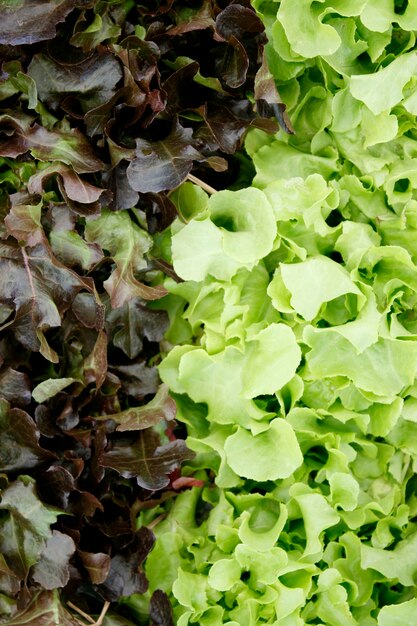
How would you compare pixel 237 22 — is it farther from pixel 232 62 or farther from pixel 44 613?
pixel 44 613

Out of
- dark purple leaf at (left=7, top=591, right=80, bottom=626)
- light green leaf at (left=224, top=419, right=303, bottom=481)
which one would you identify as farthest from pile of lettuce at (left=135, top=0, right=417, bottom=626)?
dark purple leaf at (left=7, top=591, right=80, bottom=626)

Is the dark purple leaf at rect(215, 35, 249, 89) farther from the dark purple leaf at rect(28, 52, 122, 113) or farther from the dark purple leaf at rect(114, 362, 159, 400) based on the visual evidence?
the dark purple leaf at rect(114, 362, 159, 400)

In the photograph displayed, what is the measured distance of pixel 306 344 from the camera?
1196mm

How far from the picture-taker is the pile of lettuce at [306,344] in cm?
120

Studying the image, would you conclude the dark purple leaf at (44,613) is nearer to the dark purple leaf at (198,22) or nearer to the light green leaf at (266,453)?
the light green leaf at (266,453)

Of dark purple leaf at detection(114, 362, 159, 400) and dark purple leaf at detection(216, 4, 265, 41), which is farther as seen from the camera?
dark purple leaf at detection(114, 362, 159, 400)

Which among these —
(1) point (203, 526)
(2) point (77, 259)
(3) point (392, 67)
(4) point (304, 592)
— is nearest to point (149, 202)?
(2) point (77, 259)

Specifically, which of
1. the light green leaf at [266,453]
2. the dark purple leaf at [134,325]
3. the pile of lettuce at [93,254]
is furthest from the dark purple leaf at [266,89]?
the light green leaf at [266,453]

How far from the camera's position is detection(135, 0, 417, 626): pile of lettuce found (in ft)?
3.92

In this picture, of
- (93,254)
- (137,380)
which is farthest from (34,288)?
(137,380)

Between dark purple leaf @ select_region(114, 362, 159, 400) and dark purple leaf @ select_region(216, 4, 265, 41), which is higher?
dark purple leaf @ select_region(216, 4, 265, 41)

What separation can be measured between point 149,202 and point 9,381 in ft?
1.12

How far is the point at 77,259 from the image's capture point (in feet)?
3.87

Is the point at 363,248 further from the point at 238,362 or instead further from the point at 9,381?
the point at 9,381
